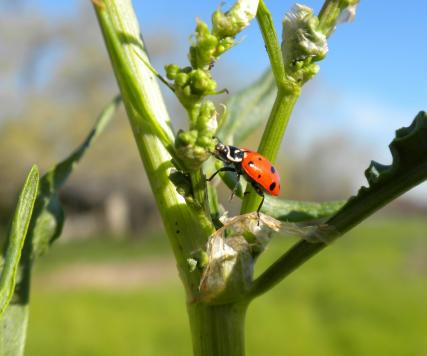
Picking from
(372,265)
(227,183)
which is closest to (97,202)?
(372,265)

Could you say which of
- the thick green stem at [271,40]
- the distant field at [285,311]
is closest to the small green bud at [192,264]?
the thick green stem at [271,40]

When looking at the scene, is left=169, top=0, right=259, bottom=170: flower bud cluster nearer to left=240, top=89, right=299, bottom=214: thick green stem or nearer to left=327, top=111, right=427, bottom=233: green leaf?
left=240, top=89, right=299, bottom=214: thick green stem

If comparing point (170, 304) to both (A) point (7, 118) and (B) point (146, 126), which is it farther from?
(B) point (146, 126)

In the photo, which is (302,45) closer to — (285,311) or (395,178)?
(395,178)

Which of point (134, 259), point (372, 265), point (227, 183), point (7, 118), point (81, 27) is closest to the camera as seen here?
point (227, 183)

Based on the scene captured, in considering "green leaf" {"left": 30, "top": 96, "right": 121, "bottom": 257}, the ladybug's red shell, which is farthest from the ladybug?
"green leaf" {"left": 30, "top": 96, "right": 121, "bottom": 257}

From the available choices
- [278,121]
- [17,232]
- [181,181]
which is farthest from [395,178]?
[17,232]
